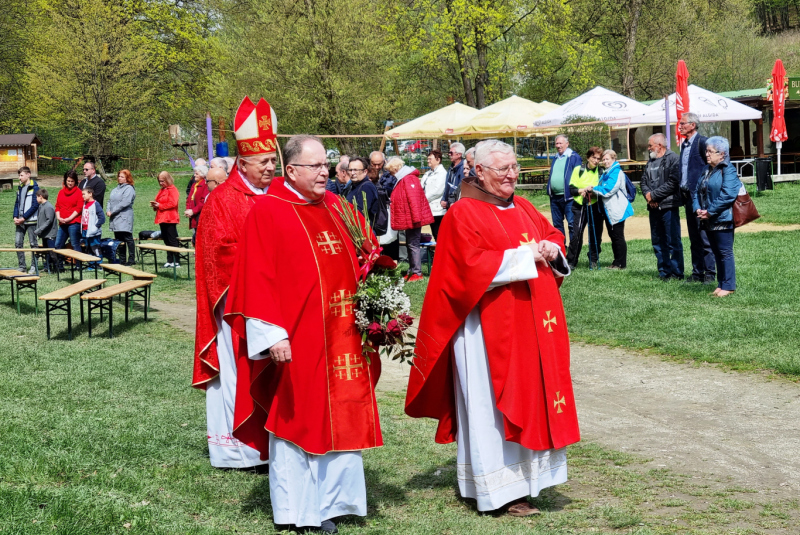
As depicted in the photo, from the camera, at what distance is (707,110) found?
22312 mm

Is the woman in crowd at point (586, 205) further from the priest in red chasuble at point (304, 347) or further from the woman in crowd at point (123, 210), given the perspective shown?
the priest in red chasuble at point (304, 347)

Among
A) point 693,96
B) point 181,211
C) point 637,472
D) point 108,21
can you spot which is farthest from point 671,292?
point 108,21

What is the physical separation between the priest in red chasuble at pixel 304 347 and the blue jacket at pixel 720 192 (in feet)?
22.5

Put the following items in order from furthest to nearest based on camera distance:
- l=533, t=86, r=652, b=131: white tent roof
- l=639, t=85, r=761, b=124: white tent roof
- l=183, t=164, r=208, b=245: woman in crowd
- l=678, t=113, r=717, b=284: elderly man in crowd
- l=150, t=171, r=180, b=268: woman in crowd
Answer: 1. l=533, t=86, r=652, b=131: white tent roof
2. l=639, t=85, r=761, b=124: white tent roof
3. l=150, t=171, r=180, b=268: woman in crowd
4. l=183, t=164, r=208, b=245: woman in crowd
5. l=678, t=113, r=717, b=284: elderly man in crowd

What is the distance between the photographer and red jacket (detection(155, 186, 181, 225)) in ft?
52.5

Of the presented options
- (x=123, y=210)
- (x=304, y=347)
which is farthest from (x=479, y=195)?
(x=123, y=210)

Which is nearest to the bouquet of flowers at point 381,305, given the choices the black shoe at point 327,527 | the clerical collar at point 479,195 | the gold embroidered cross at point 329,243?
the gold embroidered cross at point 329,243

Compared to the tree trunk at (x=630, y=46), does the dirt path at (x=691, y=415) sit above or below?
below

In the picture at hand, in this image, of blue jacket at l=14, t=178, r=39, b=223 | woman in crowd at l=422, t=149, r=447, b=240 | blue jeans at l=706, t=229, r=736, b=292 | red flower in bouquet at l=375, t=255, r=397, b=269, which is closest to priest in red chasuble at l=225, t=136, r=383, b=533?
red flower in bouquet at l=375, t=255, r=397, b=269

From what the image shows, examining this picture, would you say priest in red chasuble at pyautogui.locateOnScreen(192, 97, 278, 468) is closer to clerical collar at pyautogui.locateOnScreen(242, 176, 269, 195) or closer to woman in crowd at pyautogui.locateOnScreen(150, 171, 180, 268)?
clerical collar at pyautogui.locateOnScreen(242, 176, 269, 195)

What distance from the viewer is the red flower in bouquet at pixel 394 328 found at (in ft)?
14.6

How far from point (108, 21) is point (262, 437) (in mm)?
35625

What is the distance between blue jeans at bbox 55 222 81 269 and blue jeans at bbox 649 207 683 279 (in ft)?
33.5

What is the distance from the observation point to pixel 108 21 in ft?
120
